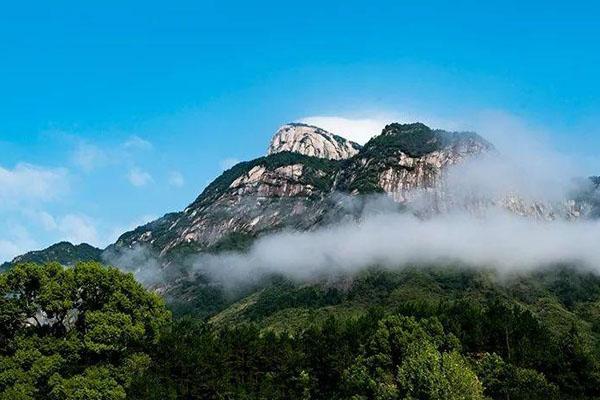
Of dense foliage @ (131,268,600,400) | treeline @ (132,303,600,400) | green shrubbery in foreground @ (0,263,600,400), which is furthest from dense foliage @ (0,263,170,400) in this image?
treeline @ (132,303,600,400)

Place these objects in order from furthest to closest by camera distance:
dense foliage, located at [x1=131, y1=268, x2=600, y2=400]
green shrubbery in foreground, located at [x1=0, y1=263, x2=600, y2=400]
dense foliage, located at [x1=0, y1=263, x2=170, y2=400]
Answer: dense foliage, located at [x1=0, y1=263, x2=170, y2=400], dense foliage, located at [x1=131, y1=268, x2=600, y2=400], green shrubbery in foreground, located at [x1=0, y1=263, x2=600, y2=400]

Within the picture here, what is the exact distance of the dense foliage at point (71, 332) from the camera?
54844 millimetres

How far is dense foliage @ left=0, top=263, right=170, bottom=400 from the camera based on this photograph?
5484 cm

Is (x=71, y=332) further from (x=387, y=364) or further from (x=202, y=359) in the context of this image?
(x=387, y=364)

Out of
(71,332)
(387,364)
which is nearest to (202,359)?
(71,332)

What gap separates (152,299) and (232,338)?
60.2 feet

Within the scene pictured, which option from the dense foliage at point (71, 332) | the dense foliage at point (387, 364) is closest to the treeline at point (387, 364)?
the dense foliage at point (387, 364)

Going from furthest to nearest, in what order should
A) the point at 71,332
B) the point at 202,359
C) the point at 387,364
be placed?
1. the point at 387,364
2. the point at 202,359
3. the point at 71,332

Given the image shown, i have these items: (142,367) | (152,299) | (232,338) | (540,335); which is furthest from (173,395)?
(540,335)

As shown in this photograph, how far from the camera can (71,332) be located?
58.0 metres

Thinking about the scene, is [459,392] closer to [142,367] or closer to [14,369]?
[142,367]

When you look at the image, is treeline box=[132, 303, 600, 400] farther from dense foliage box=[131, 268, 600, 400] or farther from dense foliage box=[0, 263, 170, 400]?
dense foliage box=[0, 263, 170, 400]

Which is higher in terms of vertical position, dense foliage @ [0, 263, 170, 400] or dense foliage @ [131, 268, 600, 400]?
dense foliage @ [0, 263, 170, 400]

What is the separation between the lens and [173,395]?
56531mm
